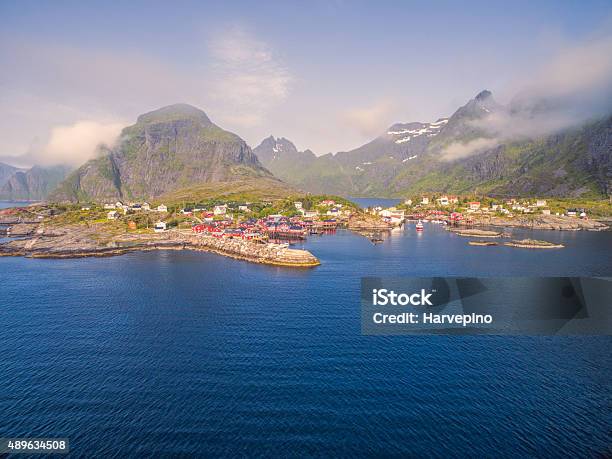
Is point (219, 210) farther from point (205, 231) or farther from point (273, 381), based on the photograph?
point (273, 381)

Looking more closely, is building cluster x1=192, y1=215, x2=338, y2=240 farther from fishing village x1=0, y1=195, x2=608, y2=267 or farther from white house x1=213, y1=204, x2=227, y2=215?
white house x1=213, y1=204, x2=227, y2=215

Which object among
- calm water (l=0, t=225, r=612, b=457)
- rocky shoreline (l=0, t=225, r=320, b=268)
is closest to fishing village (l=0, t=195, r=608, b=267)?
rocky shoreline (l=0, t=225, r=320, b=268)

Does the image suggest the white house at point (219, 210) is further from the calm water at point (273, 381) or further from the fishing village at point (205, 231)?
the calm water at point (273, 381)

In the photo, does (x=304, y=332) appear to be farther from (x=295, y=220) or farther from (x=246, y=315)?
(x=295, y=220)

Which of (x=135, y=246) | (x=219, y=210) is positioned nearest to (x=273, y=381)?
(x=135, y=246)

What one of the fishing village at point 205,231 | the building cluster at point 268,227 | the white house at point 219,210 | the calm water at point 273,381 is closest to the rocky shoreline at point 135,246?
the fishing village at point 205,231

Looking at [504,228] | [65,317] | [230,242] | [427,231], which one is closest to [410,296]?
[65,317]
